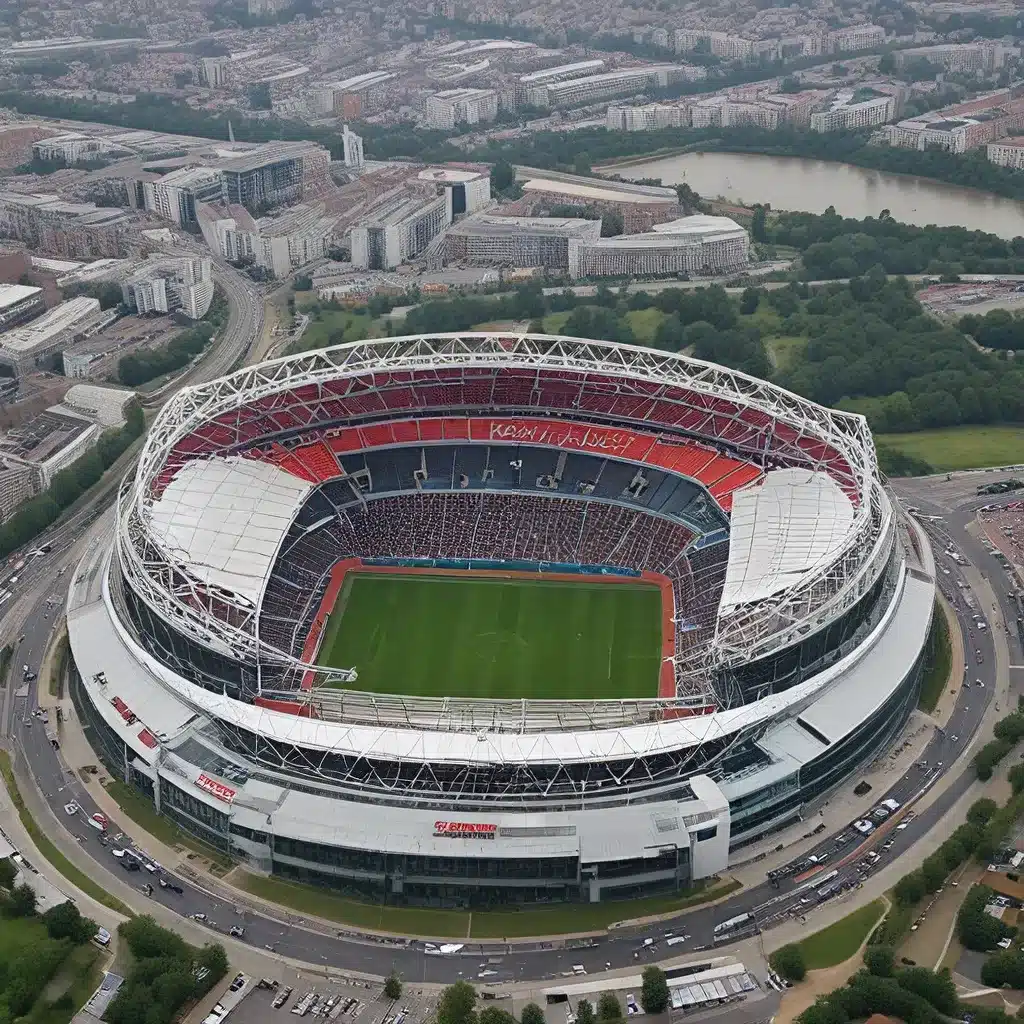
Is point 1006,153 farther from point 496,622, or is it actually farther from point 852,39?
point 496,622

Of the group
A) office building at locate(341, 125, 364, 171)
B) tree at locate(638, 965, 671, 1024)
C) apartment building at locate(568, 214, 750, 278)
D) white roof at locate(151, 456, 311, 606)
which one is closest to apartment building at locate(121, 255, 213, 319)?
apartment building at locate(568, 214, 750, 278)

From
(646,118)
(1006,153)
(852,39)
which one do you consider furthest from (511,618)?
(852,39)

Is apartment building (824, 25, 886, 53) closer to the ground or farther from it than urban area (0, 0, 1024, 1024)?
closer to the ground

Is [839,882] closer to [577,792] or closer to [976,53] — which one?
[577,792]

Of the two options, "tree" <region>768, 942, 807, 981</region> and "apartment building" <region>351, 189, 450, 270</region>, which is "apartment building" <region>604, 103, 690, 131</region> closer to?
"apartment building" <region>351, 189, 450, 270</region>

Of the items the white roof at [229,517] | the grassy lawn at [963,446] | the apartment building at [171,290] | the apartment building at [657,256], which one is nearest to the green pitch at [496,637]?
the white roof at [229,517]

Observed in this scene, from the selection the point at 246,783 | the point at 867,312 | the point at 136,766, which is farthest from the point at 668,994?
the point at 867,312
